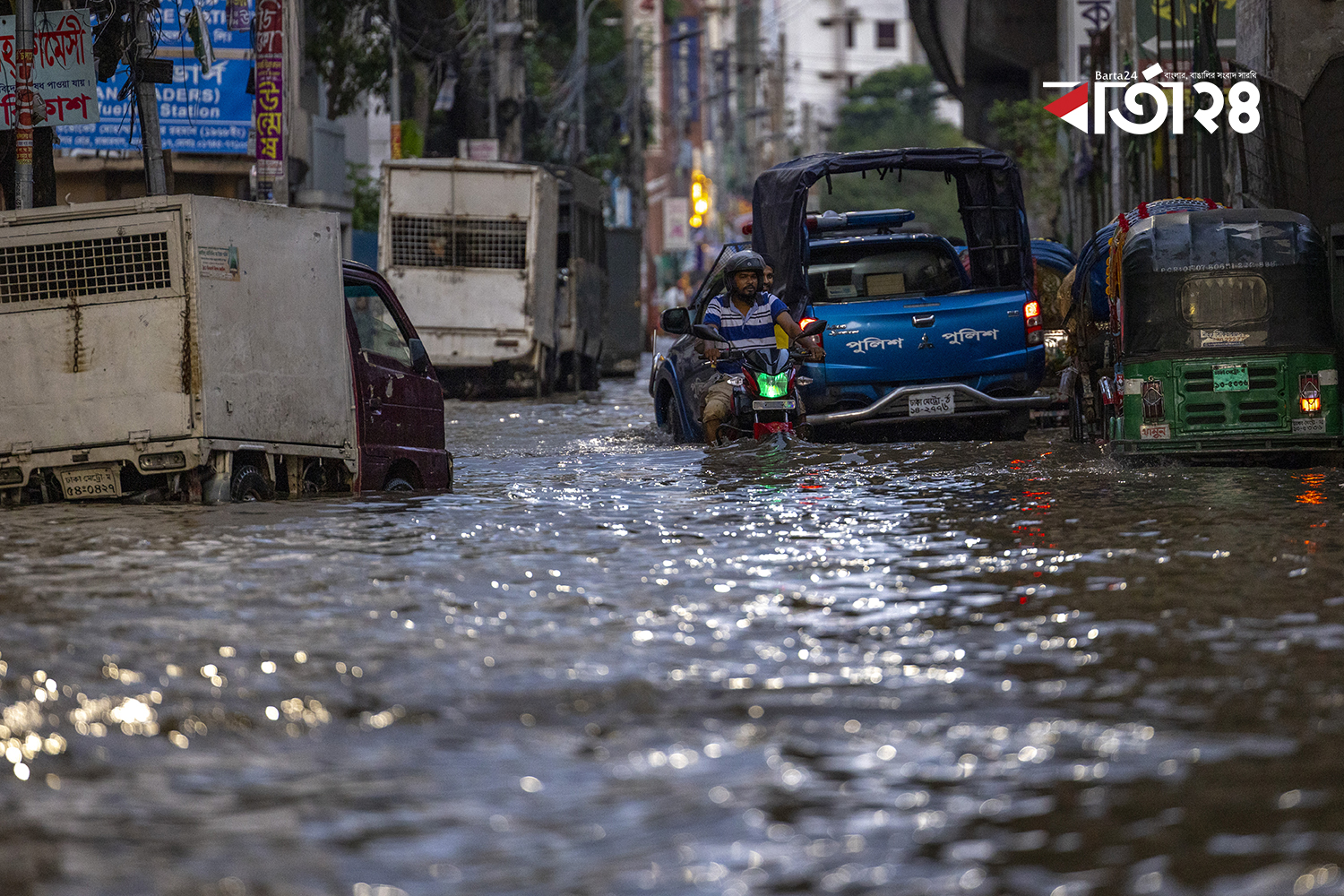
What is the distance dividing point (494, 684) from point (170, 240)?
6.02 m

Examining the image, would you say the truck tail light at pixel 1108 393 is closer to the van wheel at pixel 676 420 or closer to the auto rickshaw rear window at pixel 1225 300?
the auto rickshaw rear window at pixel 1225 300

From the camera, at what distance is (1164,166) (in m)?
28.1

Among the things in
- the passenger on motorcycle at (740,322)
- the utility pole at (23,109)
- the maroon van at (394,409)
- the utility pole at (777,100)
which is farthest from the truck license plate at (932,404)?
the utility pole at (777,100)

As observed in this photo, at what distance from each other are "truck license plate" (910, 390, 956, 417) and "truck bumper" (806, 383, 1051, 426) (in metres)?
0.02

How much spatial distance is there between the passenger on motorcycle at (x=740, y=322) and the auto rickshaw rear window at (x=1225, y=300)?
2.71 metres

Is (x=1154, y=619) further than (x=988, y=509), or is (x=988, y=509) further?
(x=988, y=509)

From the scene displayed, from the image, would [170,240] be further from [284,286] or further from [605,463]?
[605,463]

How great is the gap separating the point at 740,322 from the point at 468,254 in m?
13.4

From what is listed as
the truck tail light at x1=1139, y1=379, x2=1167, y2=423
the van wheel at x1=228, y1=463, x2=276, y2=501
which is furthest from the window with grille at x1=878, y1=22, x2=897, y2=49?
the van wheel at x1=228, y1=463, x2=276, y2=501

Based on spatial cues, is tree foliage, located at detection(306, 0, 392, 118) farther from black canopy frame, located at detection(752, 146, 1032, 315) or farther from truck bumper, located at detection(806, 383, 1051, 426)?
truck bumper, located at detection(806, 383, 1051, 426)

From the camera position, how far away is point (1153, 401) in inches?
560

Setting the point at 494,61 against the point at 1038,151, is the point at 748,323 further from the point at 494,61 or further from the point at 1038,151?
the point at 1038,151

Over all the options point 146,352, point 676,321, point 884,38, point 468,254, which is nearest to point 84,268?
point 146,352

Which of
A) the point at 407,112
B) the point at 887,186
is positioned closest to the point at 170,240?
the point at 407,112
